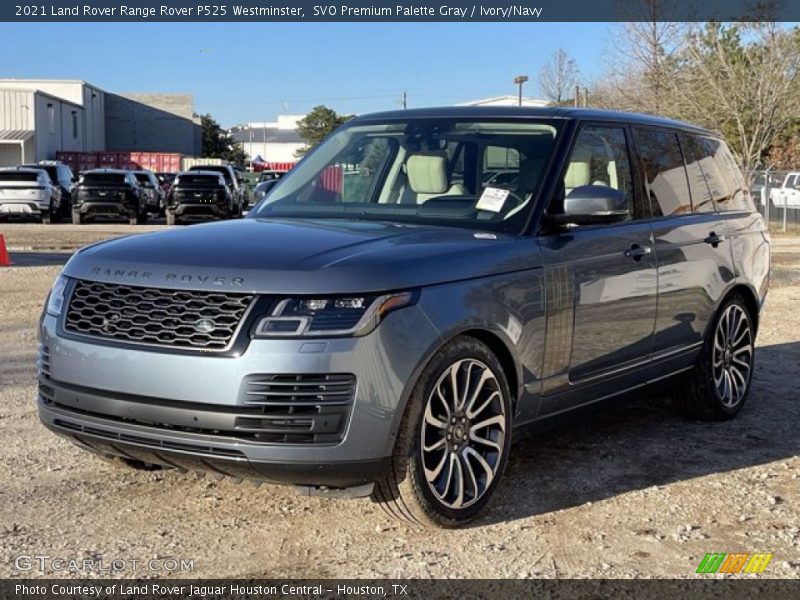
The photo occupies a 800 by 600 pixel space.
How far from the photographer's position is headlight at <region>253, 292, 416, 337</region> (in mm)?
4012

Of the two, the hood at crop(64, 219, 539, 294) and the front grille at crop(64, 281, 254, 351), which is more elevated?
the hood at crop(64, 219, 539, 294)

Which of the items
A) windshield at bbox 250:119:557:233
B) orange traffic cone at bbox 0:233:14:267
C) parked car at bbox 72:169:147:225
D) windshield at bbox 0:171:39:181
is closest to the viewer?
windshield at bbox 250:119:557:233

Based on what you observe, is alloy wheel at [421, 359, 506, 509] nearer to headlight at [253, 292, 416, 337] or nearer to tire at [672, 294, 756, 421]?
headlight at [253, 292, 416, 337]

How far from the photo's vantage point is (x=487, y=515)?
4.79 meters

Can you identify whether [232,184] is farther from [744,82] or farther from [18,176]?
[744,82]

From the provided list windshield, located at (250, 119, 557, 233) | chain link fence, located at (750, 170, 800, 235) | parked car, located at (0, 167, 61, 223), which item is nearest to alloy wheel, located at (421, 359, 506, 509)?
windshield, located at (250, 119, 557, 233)

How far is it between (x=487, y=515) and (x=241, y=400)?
1.43 meters

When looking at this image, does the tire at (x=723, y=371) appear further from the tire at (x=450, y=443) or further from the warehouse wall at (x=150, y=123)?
the warehouse wall at (x=150, y=123)

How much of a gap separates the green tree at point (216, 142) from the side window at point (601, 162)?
87.3 meters


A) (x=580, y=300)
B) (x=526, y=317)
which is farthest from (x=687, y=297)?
(x=526, y=317)

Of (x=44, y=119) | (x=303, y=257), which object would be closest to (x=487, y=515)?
(x=303, y=257)

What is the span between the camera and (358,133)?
6.14 m

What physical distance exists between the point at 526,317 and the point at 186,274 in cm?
162

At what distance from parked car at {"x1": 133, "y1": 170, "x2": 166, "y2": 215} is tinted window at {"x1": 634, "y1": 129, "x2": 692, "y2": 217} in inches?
1068
